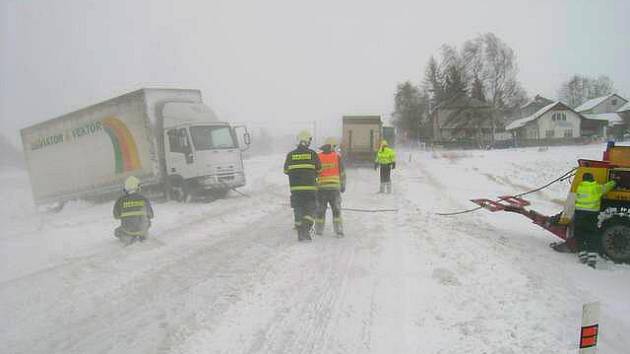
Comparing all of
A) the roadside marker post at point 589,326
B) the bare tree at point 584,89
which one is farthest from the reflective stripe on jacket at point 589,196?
the bare tree at point 584,89

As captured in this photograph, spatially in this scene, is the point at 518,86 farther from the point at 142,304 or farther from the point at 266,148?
the point at 142,304

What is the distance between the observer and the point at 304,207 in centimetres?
836

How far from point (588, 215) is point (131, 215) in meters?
8.02

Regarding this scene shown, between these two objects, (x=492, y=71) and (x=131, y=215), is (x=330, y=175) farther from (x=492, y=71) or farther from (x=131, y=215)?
(x=492, y=71)

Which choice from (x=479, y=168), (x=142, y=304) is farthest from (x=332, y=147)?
(x=479, y=168)

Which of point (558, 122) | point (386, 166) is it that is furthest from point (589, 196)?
point (558, 122)

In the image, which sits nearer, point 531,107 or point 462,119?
point 462,119

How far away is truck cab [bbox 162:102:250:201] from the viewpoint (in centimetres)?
1588

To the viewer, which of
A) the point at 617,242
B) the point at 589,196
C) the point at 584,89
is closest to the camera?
the point at 589,196

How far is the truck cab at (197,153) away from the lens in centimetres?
1588

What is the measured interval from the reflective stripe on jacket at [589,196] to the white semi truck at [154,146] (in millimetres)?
11569

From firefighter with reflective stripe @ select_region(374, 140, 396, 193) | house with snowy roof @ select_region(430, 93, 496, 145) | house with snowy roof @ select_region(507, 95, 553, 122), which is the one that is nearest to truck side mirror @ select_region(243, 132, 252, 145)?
firefighter with reflective stripe @ select_region(374, 140, 396, 193)

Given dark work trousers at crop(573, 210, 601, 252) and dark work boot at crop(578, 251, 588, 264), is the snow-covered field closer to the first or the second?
dark work boot at crop(578, 251, 588, 264)

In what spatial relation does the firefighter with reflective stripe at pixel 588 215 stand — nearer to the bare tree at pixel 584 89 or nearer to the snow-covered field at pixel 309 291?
the snow-covered field at pixel 309 291
